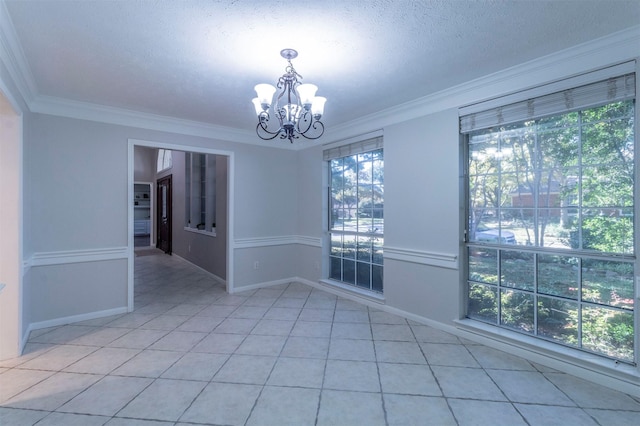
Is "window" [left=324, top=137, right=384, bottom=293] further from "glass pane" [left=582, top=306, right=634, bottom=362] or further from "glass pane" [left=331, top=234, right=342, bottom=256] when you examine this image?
"glass pane" [left=582, top=306, right=634, bottom=362]

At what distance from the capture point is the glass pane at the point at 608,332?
206 cm

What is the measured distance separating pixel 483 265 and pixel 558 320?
679 millimetres

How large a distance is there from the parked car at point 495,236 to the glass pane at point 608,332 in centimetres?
70

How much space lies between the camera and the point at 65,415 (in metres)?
1.78

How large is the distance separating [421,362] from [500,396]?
1.88ft

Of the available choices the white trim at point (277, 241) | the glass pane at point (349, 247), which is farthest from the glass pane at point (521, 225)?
the white trim at point (277, 241)

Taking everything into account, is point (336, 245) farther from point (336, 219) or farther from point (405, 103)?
point (405, 103)

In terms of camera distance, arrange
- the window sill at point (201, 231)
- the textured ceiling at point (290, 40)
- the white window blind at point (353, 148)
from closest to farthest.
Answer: the textured ceiling at point (290, 40)
the white window blind at point (353, 148)
the window sill at point (201, 231)

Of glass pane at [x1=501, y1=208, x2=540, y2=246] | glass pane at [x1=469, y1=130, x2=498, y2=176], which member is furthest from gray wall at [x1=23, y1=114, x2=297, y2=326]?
glass pane at [x1=501, y1=208, x2=540, y2=246]

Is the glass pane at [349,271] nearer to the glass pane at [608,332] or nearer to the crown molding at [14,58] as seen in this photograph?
the glass pane at [608,332]

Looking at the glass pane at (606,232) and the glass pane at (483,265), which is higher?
the glass pane at (606,232)

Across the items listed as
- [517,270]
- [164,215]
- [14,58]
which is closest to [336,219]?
[517,270]

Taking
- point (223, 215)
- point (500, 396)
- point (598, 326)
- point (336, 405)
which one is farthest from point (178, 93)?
point (598, 326)

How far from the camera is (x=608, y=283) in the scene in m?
2.13
